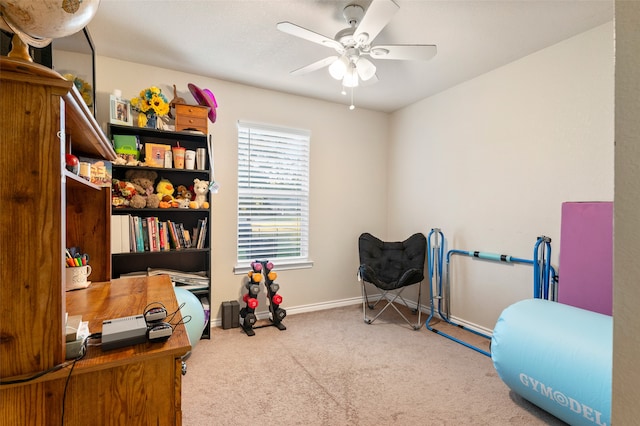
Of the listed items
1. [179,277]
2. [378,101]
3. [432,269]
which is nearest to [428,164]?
[378,101]

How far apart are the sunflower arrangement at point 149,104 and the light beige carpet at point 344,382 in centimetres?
202

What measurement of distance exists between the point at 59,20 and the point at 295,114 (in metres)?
2.80

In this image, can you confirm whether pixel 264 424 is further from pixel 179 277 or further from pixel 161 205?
pixel 161 205

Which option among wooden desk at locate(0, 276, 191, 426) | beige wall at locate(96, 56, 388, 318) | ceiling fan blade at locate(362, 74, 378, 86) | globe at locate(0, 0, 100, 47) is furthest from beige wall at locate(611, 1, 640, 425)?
beige wall at locate(96, 56, 388, 318)

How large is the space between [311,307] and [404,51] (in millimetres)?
2769

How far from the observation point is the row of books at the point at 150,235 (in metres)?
2.54

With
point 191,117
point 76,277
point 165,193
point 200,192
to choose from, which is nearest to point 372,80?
point 191,117

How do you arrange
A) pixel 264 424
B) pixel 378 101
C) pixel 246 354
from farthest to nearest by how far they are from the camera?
pixel 378 101 < pixel 246 354 < pixel 264 424

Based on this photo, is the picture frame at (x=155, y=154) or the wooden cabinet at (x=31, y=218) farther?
the picture frame at (x=155, y=154)

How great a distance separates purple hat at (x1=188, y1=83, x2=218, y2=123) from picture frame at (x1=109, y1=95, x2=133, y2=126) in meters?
0.54

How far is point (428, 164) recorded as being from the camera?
11.8ft

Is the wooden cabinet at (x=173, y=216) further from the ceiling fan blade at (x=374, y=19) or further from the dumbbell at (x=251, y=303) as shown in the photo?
the ceiling fan blade at (x=374, y=19)

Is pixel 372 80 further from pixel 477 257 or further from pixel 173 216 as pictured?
pixel 173 216

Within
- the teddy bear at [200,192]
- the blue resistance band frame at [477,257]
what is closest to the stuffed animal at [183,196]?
the teddy bear at [200,192]
